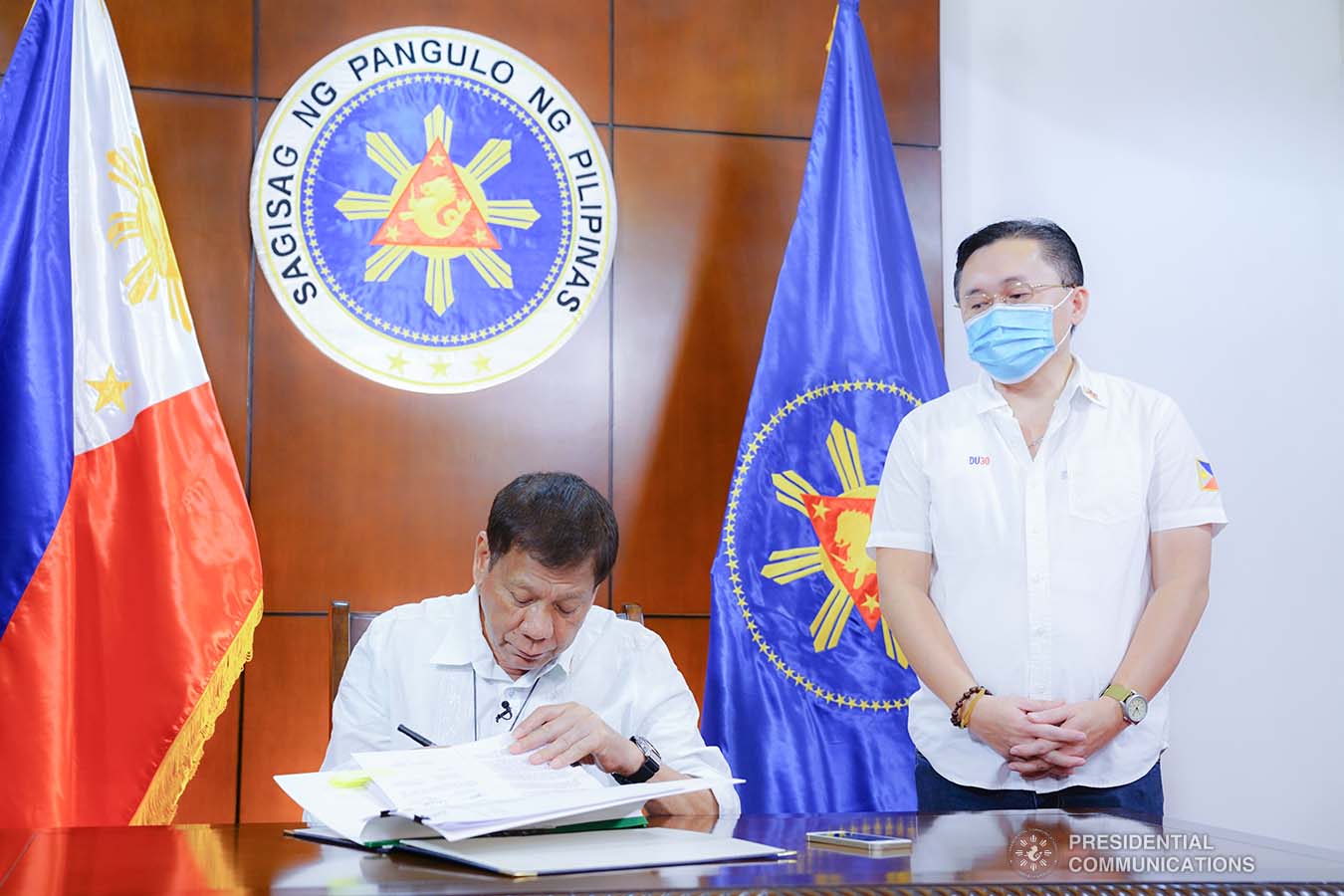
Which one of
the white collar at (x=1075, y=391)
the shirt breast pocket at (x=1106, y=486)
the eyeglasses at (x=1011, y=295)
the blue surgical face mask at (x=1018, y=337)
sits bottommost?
the shirt breast pocket at (x=1106, y=486)

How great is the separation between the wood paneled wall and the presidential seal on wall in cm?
6

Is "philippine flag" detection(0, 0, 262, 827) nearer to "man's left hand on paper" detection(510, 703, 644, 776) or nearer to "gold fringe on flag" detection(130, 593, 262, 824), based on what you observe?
"gold fringe on flag" detection(130, 593, 262, 824)

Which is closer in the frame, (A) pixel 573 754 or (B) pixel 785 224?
(A) pixel 573 754

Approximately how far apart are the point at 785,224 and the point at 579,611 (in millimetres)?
1825

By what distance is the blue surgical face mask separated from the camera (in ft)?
7.68

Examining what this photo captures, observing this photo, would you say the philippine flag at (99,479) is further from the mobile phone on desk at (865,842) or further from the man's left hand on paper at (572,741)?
the mobile phone on desk at (865,842)

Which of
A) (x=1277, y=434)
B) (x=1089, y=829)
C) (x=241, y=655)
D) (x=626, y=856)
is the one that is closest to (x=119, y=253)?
(x=241, y=655)

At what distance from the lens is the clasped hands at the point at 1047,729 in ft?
6.71

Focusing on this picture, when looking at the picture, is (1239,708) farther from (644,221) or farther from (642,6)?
(642,6)

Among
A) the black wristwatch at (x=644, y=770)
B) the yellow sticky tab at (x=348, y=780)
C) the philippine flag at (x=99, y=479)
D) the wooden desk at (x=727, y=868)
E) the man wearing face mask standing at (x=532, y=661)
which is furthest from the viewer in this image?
the philippine flag at (x=99, y=479)

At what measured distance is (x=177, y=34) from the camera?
10.3 feet

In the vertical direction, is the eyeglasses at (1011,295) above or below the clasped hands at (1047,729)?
above

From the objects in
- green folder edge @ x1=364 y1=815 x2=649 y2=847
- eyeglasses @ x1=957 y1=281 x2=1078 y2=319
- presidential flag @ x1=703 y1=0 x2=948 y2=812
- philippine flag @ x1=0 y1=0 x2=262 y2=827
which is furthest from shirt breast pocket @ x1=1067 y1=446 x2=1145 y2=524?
philippine flag @ x1=0 y1=0 x2=262 y2=827
